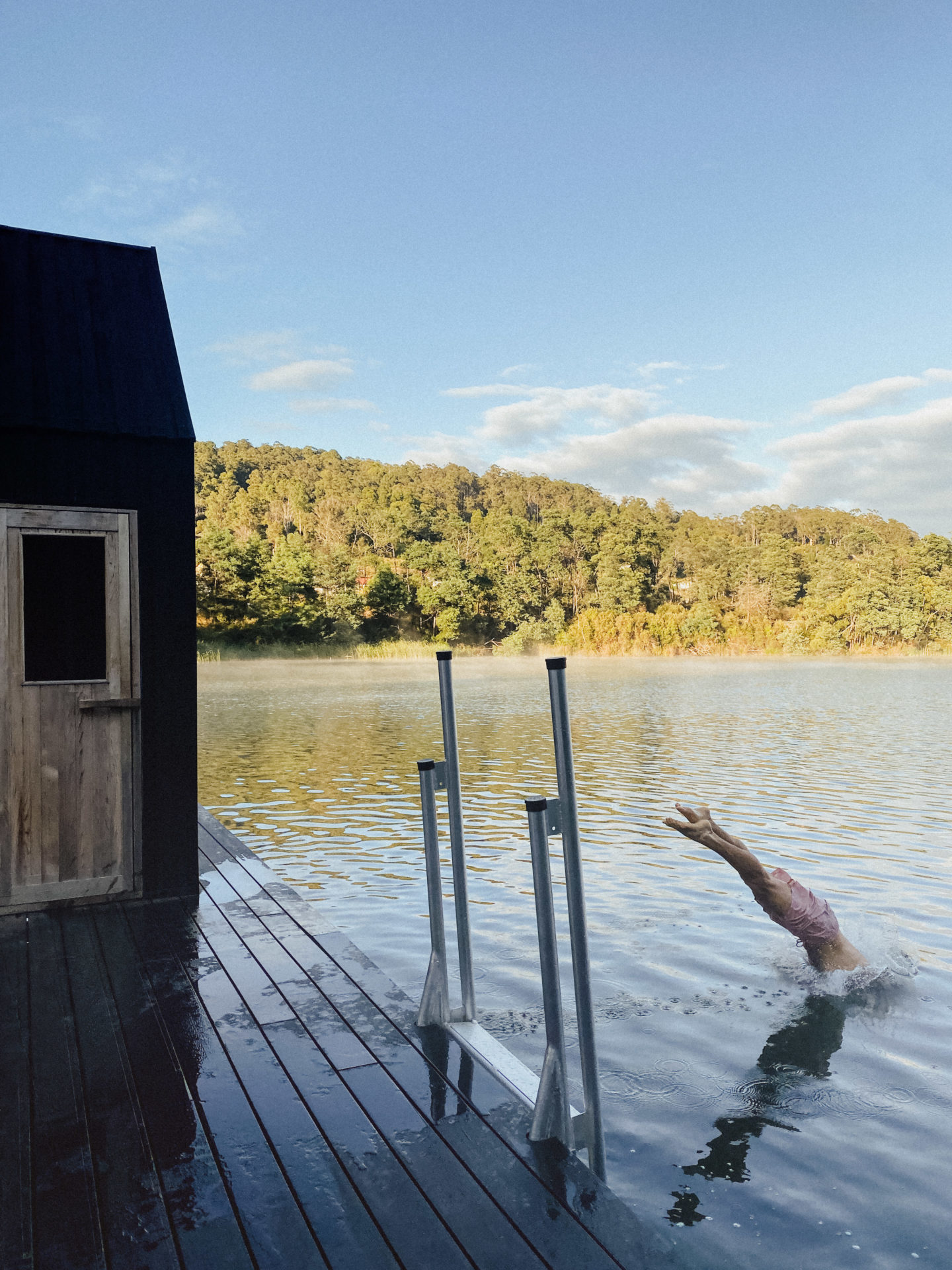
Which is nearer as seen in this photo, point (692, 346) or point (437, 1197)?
point (437, 1197)

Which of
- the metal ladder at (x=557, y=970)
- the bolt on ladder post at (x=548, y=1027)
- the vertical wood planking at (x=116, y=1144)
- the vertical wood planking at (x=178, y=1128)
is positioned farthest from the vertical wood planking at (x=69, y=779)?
the bolt on ladder post at (x=548, y=1027)

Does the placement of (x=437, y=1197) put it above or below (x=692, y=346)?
below

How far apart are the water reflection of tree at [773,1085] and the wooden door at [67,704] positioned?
2.58m

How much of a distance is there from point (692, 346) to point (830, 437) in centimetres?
1143

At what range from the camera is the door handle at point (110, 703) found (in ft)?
13.0

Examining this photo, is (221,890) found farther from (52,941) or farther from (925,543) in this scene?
(925,543)

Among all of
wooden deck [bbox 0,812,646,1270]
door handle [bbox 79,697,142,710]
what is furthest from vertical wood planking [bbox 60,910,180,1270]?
door handle [bbox 79,697,142,710]

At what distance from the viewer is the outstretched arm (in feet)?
11.1

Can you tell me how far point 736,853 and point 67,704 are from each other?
2819 mm

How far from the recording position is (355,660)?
39125mm

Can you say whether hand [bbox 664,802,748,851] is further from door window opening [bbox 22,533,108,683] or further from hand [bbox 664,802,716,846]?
door window opening [bbox 22,533,108,683]

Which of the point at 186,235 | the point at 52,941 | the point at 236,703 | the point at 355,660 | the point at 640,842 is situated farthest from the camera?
the point at 186,235

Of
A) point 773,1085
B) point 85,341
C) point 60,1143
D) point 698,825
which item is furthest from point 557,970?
point 85,341

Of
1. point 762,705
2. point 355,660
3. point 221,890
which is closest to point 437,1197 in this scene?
point 221,890
